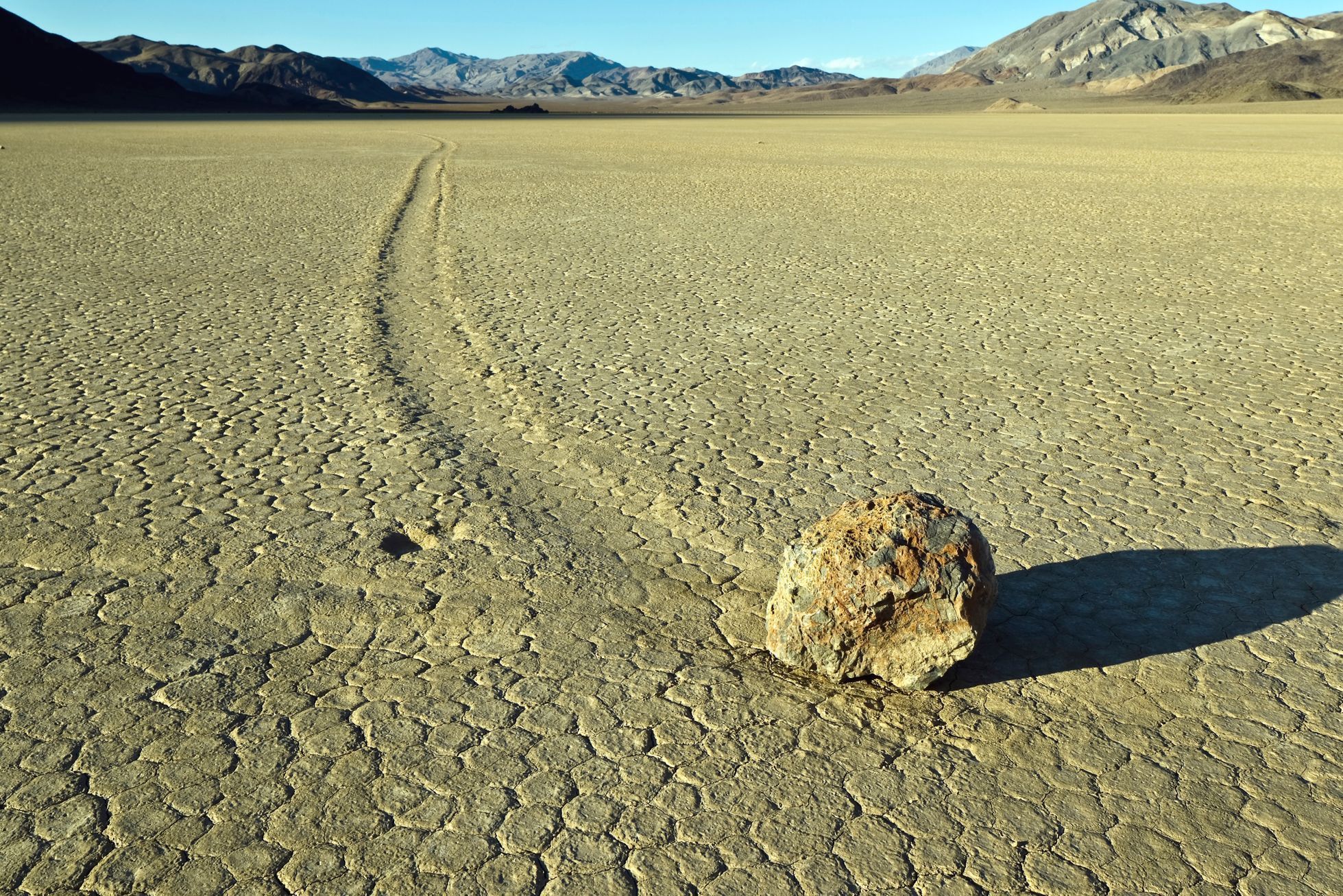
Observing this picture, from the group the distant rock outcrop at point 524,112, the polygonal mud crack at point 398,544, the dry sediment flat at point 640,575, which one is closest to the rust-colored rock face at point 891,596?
the dry sediment flat at point 640,575

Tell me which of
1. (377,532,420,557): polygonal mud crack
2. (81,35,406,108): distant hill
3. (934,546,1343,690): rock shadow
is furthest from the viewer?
(81,35,406,108): distant hill

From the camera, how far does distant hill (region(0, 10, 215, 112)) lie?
193 feet

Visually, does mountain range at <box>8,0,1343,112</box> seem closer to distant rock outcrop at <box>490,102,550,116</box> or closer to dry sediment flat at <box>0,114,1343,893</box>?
distant rock outcrop at <box>490,102,550,116</box>

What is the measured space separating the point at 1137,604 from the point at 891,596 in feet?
3.77

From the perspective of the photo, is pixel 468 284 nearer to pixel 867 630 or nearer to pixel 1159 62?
pixel 867 630

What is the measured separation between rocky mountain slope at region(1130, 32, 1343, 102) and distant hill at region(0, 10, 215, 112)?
66.0m

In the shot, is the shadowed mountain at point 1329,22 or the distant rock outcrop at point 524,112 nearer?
the distant rock outcrop at point 524,112

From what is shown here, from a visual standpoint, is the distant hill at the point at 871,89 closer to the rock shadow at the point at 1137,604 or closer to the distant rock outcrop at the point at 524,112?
the distant rock outcrop at the point at 524,112

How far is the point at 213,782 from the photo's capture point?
2826mm

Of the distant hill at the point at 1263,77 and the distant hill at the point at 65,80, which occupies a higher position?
the distant hill at the point at 65,80

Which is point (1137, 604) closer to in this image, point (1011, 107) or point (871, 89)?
point (1011, 107)

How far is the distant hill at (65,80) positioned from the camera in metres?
59.0

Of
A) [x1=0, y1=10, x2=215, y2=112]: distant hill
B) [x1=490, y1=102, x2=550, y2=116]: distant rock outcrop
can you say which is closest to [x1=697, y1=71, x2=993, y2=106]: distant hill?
[x1=490, y1=102, x2=550, y2=116]: distant rock outcrop

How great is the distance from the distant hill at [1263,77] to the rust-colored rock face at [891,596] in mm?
81489
